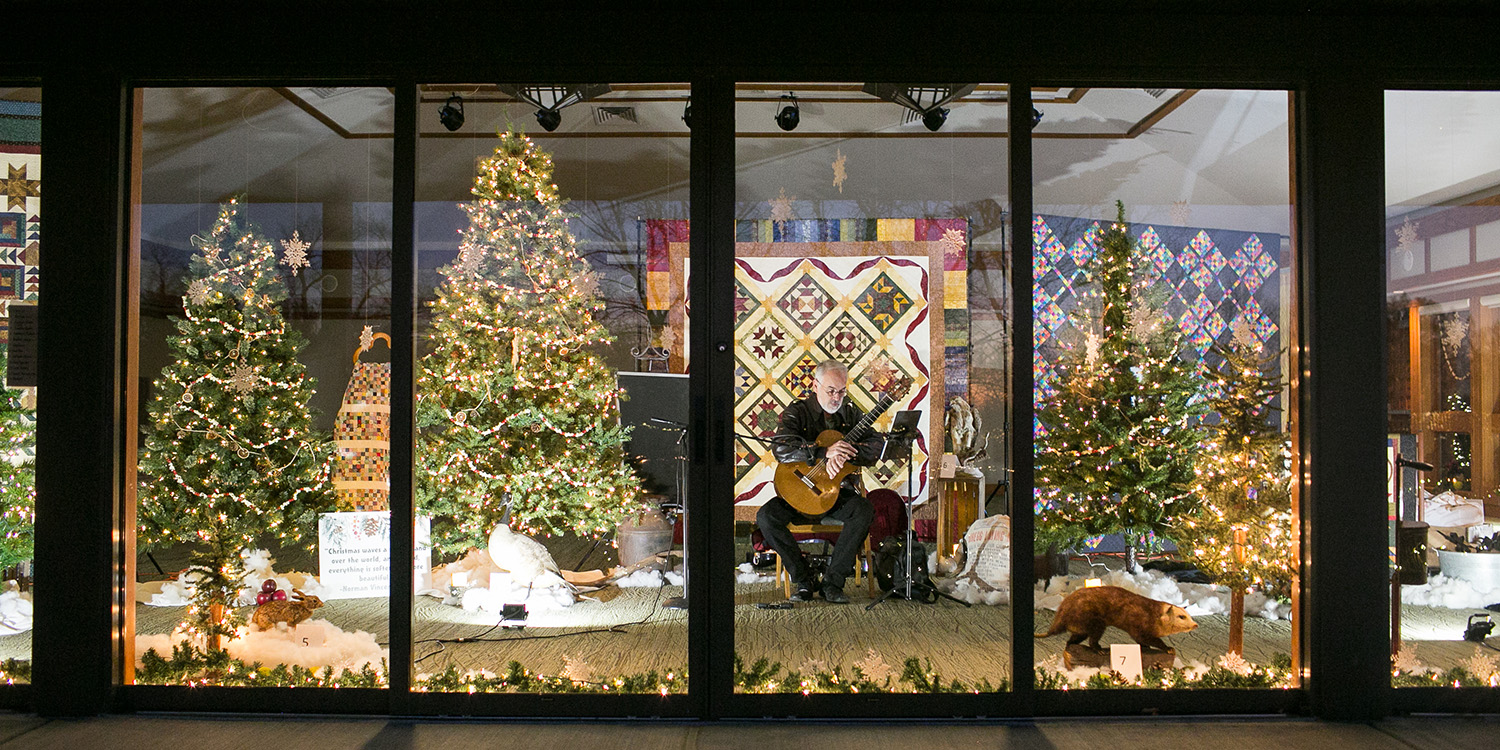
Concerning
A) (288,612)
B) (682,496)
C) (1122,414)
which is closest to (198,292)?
(288,612)

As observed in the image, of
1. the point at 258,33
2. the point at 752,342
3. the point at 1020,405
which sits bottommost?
the point at 1020,405

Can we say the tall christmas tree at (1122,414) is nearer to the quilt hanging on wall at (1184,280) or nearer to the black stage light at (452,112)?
the quilt hanging on wall at (1184,280)

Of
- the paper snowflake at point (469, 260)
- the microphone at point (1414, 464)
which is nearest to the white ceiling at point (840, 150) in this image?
the paper snowflake at point (469, 260)

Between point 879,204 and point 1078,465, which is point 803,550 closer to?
point 1078,465

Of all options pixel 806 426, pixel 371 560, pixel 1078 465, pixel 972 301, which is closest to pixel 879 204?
pixel 972 301

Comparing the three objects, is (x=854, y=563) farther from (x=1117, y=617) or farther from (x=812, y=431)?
(x=1117, y=617)

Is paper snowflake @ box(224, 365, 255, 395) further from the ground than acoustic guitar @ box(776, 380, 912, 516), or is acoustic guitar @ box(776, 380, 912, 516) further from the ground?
paper snowflake @ box(224, 365, 255, 395)

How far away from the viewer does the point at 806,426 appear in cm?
317

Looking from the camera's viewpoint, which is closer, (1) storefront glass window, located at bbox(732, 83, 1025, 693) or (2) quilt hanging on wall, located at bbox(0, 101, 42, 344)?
(1) storefront glass window, located at bbox(732, 83, 1025, 693)

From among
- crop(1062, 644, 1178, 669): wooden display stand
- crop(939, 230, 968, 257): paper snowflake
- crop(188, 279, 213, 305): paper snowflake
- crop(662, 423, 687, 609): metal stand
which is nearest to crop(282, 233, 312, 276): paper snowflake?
crop(188, 279, 213, 305): paper snowflake

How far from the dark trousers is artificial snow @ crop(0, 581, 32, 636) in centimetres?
311

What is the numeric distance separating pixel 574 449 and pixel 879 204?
1666mm

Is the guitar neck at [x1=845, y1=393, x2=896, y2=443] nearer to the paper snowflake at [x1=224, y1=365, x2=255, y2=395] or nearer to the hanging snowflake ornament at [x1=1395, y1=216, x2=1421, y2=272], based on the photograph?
the hanging snowflake ornament at [x1=1395, y1=216, x2=1421, y2=272]

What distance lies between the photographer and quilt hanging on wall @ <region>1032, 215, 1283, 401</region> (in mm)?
3156
